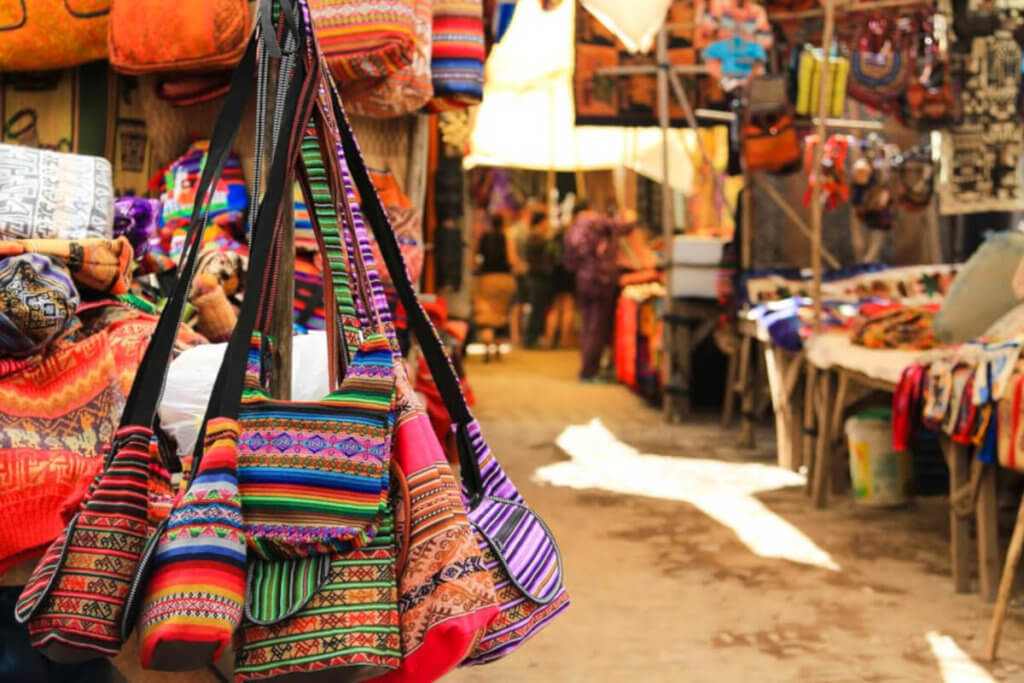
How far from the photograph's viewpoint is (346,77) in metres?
3.53

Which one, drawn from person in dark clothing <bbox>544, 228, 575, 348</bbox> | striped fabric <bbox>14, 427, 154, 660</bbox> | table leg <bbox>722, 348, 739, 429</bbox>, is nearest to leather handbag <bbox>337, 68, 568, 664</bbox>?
striped fabric <bbox>14, 427, 154, 660</bbox>

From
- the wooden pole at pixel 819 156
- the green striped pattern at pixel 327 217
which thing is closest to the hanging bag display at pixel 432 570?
the green striped pattern at pixel 327 217

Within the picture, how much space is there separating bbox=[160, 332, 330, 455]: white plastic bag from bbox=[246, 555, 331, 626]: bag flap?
2.15ft

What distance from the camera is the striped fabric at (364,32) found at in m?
3.41

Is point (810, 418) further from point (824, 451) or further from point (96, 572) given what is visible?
point (96, 572)

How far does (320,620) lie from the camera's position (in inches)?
Answer: 61.9

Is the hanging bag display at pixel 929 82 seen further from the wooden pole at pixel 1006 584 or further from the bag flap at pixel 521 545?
the bag flap at pixel 521 545

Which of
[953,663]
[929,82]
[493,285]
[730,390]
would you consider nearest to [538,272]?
[493,285]

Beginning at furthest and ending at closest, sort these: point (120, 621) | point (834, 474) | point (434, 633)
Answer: point (834, 474) → point (434, 633) → point (120, 621)

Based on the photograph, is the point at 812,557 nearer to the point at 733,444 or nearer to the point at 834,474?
the point at 834,474

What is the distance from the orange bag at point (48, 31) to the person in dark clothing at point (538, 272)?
10488mm

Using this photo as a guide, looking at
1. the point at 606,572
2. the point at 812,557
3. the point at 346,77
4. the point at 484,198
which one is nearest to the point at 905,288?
the point at 812,557

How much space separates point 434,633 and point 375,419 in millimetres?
310

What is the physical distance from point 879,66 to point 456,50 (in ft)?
11.6
